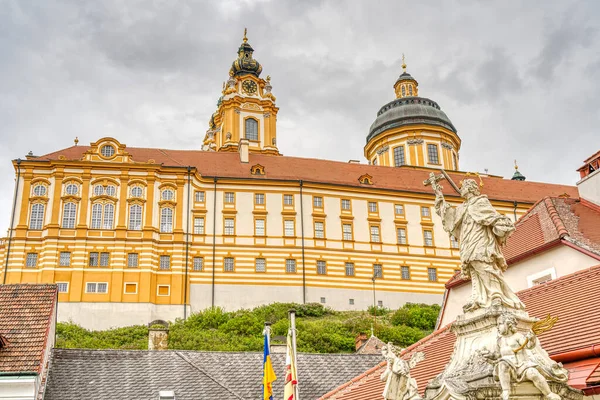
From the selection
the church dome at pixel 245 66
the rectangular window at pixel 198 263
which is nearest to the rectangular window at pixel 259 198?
the rectangular window at pixel 198 263

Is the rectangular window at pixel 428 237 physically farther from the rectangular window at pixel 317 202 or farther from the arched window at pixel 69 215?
the arched window at pixel 69 215

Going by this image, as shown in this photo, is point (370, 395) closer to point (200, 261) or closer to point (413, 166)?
point (200, 261)

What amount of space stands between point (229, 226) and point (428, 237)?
59.1 feet

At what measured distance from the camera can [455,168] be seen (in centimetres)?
7756

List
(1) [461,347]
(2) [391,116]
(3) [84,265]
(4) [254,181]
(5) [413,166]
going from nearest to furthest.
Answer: (1) [461,347] < (3) [84,265] < (4) [254,181] < (5) [413,166] < (2) [391,116]

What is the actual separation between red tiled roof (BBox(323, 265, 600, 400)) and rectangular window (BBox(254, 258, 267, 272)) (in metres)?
41.9

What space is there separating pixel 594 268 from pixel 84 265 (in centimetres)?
4661

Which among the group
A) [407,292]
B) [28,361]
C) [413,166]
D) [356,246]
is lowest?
[28,361]

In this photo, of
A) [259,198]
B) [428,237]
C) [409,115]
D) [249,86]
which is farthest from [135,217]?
[409,115]

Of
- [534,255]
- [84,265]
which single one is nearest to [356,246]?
[84,265]

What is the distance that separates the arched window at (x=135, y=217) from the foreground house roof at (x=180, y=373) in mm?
35127

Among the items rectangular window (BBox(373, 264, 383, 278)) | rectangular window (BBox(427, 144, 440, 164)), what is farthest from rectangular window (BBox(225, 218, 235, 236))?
rectangular window (BBox(427, 144, 440, 164))

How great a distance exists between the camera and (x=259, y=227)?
58.5m

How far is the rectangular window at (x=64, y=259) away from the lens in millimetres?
53688
